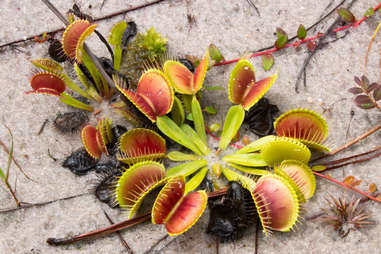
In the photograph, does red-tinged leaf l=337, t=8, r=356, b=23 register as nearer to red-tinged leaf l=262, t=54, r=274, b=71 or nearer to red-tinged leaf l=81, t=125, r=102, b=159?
red-tinged leaf l=262, t=54, r=274, b=71

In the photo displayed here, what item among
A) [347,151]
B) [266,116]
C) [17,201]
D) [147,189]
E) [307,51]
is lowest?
[17,201]

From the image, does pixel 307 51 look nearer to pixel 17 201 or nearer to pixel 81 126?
pixel 81 126

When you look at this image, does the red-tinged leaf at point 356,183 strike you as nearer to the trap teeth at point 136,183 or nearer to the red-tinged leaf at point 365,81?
the red-tinged leaf at point 365,81

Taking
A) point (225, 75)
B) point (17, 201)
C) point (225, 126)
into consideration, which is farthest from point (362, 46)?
point (17, 201)

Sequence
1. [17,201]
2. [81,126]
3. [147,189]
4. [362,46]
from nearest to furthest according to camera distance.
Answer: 1. [147,189]
2. [17,201]
3. [81,126]
4. [362,46]

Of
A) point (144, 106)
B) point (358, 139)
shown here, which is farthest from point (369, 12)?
point (144, 106)

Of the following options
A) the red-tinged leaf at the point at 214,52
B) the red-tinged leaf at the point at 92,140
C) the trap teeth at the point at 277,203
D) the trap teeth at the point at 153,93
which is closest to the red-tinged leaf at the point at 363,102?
the trap teeth at the point at 277,203

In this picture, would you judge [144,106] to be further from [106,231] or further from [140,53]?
[106,231]
